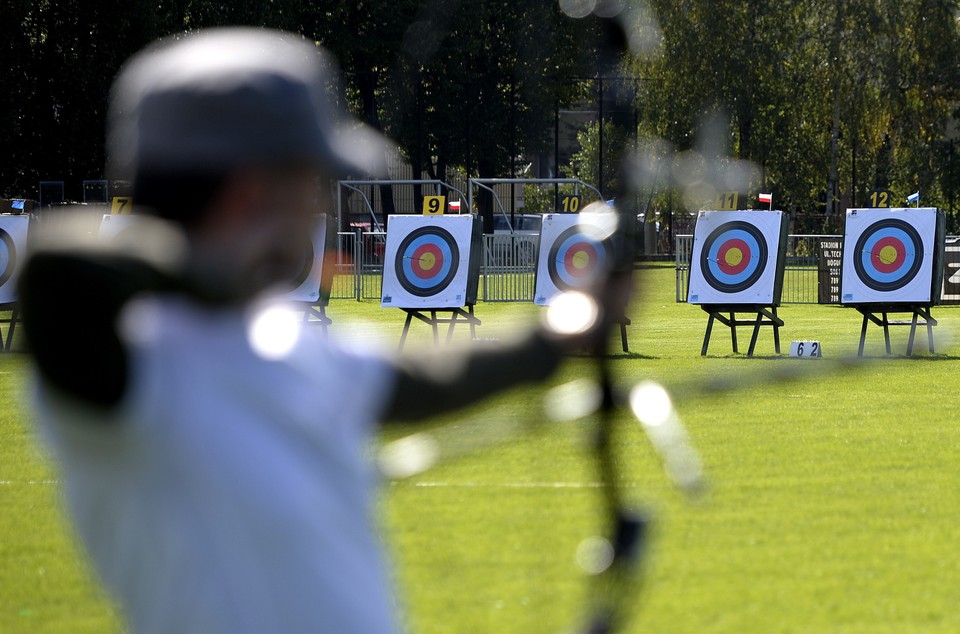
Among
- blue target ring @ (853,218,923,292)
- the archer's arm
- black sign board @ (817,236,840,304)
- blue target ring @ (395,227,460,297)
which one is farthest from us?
black sign board @ (817,236,840,304)

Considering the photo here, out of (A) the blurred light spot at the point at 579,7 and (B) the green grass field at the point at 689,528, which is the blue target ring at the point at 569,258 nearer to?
(B) the green grass field at the point at 689,528

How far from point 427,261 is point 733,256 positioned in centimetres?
296

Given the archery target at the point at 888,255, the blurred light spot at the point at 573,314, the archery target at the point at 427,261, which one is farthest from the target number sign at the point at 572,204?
the blurred light spot at the point at 573,314

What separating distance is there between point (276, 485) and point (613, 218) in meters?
1.17

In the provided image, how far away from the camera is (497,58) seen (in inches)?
1640

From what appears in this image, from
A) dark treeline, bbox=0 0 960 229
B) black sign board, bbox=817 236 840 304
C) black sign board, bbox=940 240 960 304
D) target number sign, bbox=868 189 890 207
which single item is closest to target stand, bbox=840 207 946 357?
target number sign, bbox=868 189 890 207

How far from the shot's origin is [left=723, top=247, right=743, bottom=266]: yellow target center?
522 inches

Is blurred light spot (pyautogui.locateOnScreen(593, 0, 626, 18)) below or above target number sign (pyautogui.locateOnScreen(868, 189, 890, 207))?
above

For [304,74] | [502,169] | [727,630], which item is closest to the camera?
[304,74]

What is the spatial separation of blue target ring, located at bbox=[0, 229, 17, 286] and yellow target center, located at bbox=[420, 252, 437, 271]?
403 cm

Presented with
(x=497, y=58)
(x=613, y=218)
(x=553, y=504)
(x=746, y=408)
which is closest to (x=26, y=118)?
(x=497, y=58)

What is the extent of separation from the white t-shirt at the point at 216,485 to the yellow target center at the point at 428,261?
12.5 meters

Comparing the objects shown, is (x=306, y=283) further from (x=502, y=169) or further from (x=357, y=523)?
(x=502, y=169)

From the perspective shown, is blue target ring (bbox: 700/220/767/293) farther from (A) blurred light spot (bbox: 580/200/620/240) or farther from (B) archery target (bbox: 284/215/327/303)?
(A) blurred light spot (bbox: 580/200/620/240)
